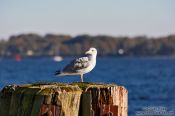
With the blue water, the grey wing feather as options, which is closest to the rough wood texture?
the grey wing feather

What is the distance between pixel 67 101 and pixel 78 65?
4.00 meters

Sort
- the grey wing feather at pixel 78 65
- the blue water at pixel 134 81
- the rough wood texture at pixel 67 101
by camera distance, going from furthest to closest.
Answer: the blue water at pixel 134 81, the grey wing feather at pixel 78 65, the rough wood texture at pixel 67 101

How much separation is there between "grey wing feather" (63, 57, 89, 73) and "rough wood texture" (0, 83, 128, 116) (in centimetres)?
355

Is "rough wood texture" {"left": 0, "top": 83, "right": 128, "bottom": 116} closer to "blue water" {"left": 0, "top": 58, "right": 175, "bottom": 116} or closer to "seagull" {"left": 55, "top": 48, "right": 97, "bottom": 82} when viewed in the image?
"seagull" {"left": 55, "top": 48, "right": 97, "bottom": 82}

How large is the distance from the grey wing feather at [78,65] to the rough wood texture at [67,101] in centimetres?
355

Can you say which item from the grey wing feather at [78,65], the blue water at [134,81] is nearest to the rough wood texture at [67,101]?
the grey wing feather at [78,65]

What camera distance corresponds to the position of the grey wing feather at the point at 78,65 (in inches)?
410

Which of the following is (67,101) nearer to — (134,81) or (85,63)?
(85,63)

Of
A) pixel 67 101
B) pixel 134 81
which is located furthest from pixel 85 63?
pixel 134 81

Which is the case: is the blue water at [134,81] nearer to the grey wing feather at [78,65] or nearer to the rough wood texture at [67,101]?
the grey wing feather at [78,65]

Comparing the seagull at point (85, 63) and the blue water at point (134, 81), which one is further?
the blue water at point (134, 81)

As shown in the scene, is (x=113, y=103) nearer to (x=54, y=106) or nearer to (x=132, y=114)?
(x=54, y=106)

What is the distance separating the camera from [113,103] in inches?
261

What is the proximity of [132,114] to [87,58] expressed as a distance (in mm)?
14619
